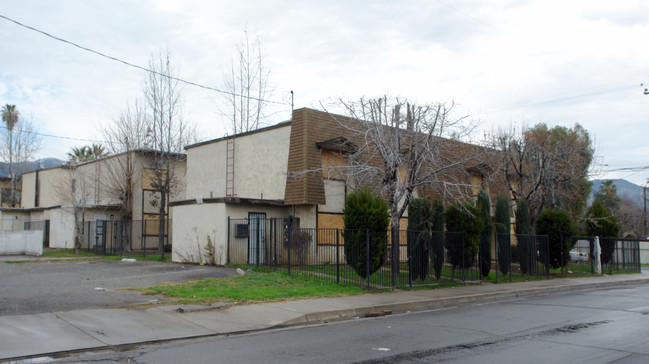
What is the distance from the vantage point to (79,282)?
15.8 meters

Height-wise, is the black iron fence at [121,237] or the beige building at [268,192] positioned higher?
the beige building at [268,192]

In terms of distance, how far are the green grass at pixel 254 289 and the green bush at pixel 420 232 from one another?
2757 millimetres

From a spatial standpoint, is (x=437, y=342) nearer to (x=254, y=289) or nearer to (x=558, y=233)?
(x=254, y=289)

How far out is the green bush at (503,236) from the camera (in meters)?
21.9

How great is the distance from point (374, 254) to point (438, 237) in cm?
337

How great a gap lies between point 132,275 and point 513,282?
49.1 ft

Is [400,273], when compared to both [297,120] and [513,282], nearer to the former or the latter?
[513,282]

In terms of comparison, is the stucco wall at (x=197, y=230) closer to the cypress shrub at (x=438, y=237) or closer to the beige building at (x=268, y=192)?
the beige building at (x=268, y=192)

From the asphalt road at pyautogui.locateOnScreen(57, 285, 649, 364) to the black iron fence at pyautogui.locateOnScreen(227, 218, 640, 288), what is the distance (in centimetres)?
397

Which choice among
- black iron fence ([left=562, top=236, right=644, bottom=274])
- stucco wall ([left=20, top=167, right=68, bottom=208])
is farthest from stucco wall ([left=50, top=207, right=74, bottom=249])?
black iron fence ([left=562, top=236, right=644, bottom=274])

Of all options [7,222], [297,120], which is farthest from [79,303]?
[7,222]

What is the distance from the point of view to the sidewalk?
8.30 meters

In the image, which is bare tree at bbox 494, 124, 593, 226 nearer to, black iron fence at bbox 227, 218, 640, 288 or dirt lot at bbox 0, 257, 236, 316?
black iron fence at bbox 227, 218, 640, 288

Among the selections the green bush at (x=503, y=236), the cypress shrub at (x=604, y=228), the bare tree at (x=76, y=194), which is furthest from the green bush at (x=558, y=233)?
the bare tree at (x=76, y=194)
